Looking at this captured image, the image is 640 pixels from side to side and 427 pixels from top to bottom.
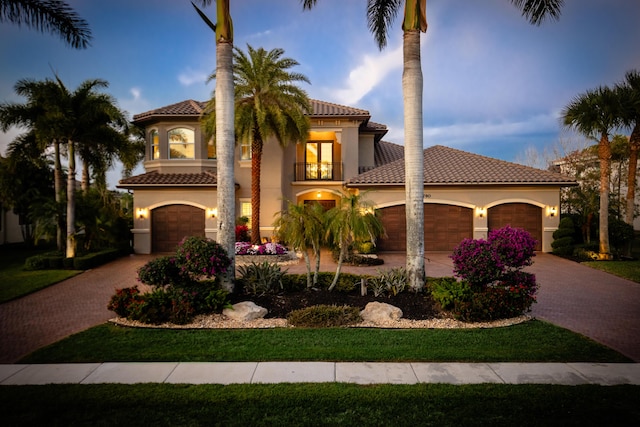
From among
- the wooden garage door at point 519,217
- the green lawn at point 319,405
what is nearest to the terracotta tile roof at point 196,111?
the wooden garage door at point 519,217

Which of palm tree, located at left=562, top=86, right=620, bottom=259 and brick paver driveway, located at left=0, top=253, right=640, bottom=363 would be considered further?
palm tree, located at left=562, top=86, right=620, bottom=259

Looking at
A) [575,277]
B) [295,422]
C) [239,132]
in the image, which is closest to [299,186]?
[239,132]

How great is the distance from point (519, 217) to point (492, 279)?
13515 millimetres

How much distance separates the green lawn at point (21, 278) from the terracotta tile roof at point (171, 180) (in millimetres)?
5951

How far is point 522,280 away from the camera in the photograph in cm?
793

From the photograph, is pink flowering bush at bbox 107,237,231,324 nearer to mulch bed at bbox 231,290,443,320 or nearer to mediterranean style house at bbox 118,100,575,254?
mulch bed at bbox 231,290,443,320

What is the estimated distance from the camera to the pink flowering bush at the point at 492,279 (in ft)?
24.7

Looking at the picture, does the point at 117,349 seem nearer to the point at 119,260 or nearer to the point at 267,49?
the point at 119,260

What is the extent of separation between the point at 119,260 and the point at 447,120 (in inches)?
2279

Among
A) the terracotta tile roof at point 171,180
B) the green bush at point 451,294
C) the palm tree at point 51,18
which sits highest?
the palm tree at point 51,18

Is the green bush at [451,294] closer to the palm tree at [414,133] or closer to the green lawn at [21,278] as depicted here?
the palm tree at [414,133]

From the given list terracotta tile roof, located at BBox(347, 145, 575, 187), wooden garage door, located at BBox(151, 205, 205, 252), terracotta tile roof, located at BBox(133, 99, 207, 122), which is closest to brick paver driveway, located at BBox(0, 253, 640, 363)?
wooden garage door, located at BBox(151, 205, 205, 252)

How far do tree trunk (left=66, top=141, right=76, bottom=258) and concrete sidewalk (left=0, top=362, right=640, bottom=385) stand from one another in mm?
11446

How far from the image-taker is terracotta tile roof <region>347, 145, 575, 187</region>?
18953 millimetres
